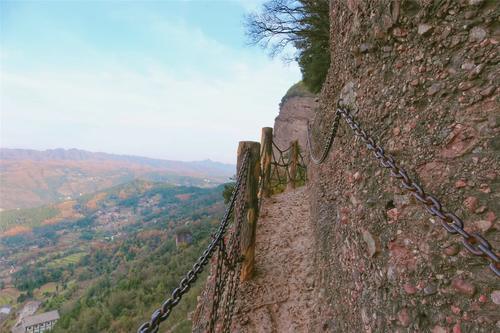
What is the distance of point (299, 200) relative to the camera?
6.04 meters

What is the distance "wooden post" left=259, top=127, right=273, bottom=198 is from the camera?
570cm

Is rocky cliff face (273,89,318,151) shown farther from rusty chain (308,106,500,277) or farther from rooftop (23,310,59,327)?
rooftop (23,310,59,327)

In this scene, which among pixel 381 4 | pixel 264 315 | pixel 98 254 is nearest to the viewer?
pixel 381 4

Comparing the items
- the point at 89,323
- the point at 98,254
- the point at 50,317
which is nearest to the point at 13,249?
the point at 98,254

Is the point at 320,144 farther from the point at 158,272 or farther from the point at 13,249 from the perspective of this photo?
the point at 13,249

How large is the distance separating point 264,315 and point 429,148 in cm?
256

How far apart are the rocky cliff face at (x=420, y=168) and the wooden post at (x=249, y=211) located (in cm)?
128

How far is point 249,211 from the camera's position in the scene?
3529 millimetres

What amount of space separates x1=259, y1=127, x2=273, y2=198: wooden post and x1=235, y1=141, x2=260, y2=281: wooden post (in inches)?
82.4

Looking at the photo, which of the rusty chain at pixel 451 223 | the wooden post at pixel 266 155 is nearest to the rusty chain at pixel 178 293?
the rusty chain at pixel 451 223

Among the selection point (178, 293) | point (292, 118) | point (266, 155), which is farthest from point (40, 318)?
point (178, 293)

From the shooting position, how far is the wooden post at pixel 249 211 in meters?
3.53

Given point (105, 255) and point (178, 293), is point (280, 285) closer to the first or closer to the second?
point (178, 293)

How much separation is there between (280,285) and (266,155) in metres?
2.89
